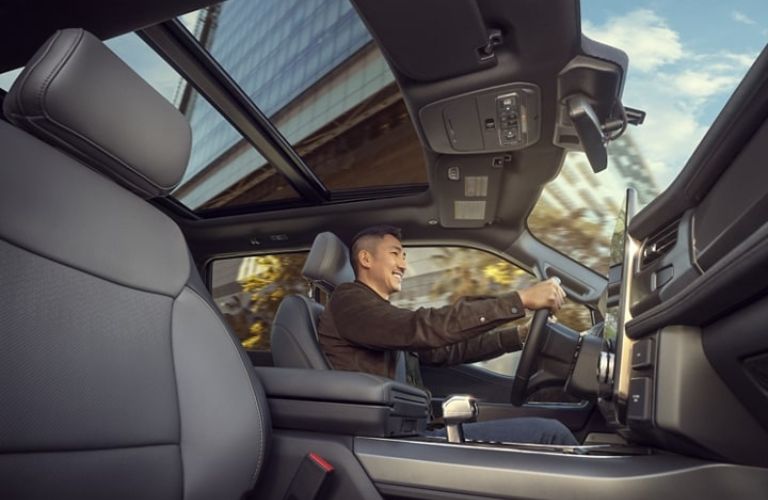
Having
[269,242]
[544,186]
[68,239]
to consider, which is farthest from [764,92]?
[269,242]

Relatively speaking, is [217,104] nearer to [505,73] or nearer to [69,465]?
[505,73]

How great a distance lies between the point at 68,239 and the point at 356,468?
87 cm

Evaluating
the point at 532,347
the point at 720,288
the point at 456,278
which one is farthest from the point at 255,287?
the point at 720,288

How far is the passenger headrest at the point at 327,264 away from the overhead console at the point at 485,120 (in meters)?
0.76

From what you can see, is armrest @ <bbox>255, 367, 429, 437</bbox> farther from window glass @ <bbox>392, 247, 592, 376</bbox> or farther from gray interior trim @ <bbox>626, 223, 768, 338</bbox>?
window glass @ <bbox>392, 247, 592, 376</bbox>

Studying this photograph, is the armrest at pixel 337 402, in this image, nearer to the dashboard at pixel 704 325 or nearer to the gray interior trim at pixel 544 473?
the gray interior trim at pixel 544 473

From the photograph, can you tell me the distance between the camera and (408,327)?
197 centimetres

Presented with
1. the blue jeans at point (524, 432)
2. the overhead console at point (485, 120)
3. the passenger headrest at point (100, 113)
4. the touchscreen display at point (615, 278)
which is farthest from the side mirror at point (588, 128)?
the passenger headrest at point (100, 113)

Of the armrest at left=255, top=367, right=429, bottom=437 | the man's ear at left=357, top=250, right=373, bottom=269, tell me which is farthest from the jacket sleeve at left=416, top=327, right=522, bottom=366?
the armrest at left=255, top=367, right=429, bottom=437

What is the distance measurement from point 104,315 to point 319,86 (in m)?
2.25

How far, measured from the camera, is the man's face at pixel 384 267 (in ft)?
8.03

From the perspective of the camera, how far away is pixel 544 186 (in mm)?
3189

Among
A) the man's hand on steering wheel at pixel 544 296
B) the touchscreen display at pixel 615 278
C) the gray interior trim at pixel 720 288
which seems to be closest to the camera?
the gray interior trim at pixel 720 288

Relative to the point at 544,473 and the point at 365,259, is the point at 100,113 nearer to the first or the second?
the point at 544,473
